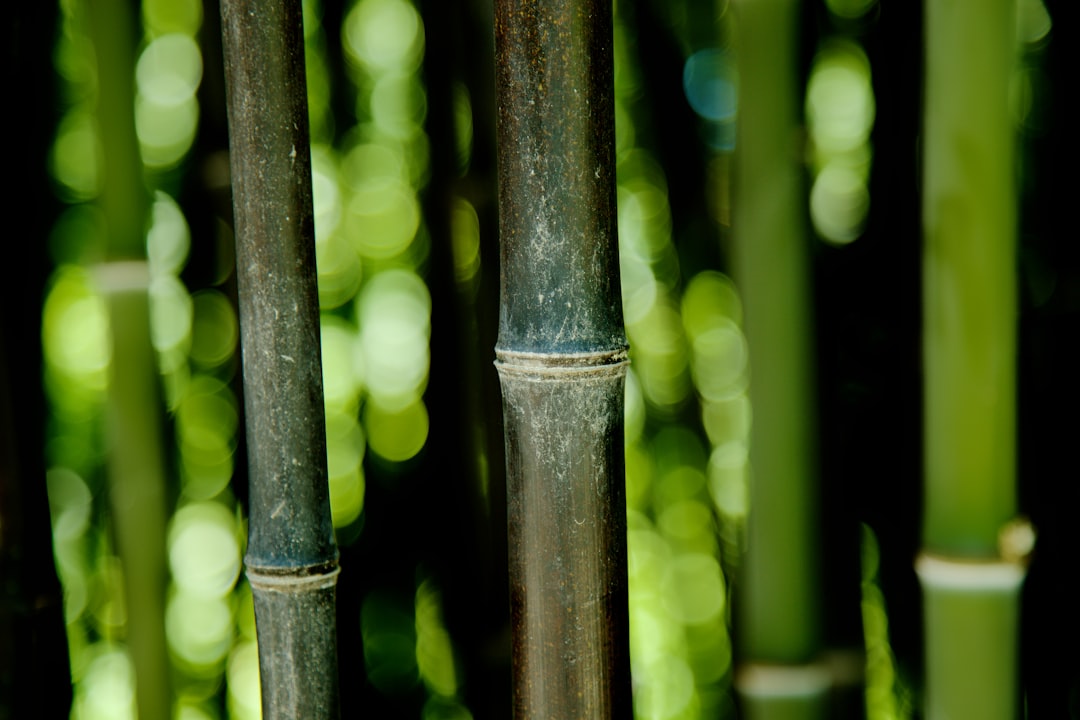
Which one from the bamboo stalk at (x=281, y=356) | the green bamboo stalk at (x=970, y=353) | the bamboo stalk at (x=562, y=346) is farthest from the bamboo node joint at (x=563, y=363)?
the green bamboo stalk at (x=970, y=353)

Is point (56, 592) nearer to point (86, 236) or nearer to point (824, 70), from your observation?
point (86, 236)

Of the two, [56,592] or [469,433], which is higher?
[469,433]

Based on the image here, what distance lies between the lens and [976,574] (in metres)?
0.64

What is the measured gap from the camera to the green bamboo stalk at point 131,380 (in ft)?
2.72

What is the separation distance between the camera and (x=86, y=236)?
1031 millimetres

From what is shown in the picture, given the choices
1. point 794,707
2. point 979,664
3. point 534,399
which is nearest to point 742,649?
point 794,707

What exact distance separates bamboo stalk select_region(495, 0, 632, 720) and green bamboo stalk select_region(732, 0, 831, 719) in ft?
0.65

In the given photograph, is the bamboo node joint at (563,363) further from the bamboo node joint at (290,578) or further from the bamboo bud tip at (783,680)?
the bamboo bud tip at (783,680)

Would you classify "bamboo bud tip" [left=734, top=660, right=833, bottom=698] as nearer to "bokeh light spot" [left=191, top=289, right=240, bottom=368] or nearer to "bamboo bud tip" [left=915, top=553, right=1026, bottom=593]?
"bamboo bud tip" [left=915, top=553, right=1026, bottom=593]

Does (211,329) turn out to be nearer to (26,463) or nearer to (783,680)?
(26,463)

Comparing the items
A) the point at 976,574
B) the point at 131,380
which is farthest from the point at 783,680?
the point at 131,380

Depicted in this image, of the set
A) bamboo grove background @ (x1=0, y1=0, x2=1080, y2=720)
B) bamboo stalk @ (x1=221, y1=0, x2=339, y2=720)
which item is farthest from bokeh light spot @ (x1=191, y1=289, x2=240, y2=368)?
bamboo stalk @ (x1=221, y1=0, x2=339, y2=720)

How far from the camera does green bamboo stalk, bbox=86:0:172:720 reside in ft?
2.72

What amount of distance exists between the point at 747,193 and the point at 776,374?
15cm
